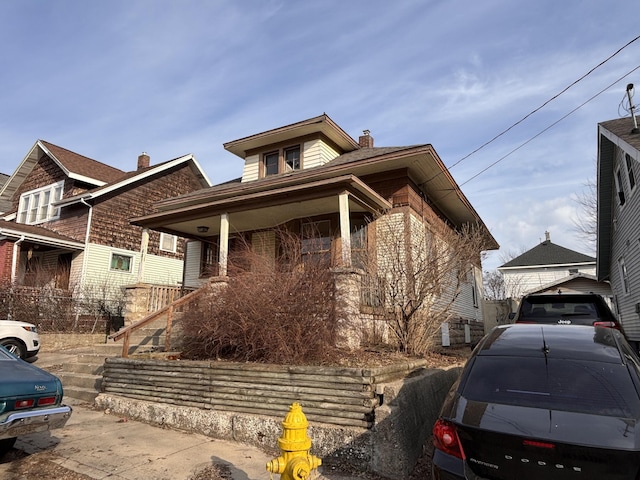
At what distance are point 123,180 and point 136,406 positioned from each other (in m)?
16.5

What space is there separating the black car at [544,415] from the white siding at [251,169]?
13.0 m

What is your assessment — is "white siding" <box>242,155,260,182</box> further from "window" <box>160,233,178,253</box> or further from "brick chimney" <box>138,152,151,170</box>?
"brick chimney" <box>138,152,151,170</box>

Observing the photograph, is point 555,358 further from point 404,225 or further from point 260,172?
point 260,172

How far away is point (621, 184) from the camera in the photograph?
1316cm

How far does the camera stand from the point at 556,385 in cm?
284

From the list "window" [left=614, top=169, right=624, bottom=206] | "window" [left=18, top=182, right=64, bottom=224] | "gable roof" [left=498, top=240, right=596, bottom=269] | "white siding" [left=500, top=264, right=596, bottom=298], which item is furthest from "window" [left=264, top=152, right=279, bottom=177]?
"gable roof" [left=498, top=240, right=596, bottom=269]

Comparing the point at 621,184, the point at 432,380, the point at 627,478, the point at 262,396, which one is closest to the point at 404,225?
the point at 432,380

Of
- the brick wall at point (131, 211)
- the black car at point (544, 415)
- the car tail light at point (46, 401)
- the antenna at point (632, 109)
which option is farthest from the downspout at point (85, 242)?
the antenna at point (632, 109)

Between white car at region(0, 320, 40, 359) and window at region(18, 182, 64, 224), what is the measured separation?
1250 centimetres

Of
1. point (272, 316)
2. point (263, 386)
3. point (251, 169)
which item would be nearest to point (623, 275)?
point (251, 169)

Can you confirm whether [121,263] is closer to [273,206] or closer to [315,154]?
[315,154]

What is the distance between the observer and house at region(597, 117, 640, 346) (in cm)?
1118

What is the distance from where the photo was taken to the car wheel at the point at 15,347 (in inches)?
381

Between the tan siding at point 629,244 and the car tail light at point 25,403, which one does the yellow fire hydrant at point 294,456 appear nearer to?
the car tail light at point 25,403
